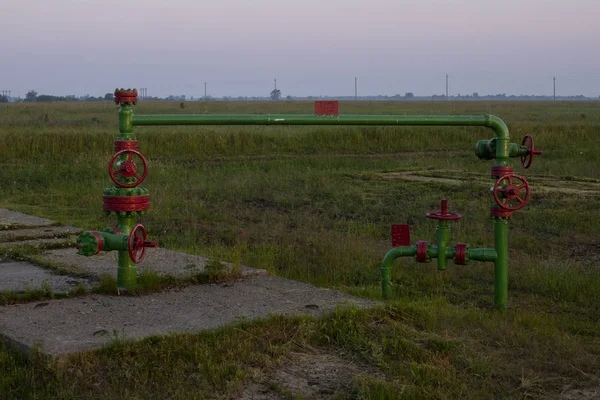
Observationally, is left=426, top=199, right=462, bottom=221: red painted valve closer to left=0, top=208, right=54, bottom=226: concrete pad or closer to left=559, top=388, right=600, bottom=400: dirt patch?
left=559, top=388, right=600, bottom=400: dirt patch

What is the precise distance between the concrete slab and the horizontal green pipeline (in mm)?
1031

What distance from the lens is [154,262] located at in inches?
223

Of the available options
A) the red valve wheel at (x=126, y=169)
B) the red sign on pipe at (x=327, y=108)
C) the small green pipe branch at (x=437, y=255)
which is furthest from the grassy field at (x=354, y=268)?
the red sign on pipe at (x=327, y=108)

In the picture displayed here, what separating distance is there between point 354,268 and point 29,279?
2544 mm

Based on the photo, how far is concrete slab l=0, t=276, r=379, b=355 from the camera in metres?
3.88

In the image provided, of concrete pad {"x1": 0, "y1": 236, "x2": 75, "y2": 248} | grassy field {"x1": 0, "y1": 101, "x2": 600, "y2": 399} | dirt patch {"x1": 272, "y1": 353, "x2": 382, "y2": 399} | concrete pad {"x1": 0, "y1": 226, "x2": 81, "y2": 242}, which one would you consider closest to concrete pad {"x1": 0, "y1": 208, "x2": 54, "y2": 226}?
concrete pad {"x1": 0, "y1": 226, "x2": 81, "y2": 242}

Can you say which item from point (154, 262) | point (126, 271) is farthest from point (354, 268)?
point (126, 271)

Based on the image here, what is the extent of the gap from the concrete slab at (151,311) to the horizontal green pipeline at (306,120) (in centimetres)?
103

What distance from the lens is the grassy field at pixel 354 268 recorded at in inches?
142

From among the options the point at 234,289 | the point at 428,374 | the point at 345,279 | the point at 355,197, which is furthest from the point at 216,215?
the point at 428,374

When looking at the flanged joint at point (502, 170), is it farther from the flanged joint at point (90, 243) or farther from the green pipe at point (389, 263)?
the flanged joint at point (90, 243)

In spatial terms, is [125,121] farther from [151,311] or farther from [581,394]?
[581,394]

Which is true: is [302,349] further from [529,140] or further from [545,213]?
[545,213]

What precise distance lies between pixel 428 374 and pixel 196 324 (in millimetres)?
1226
